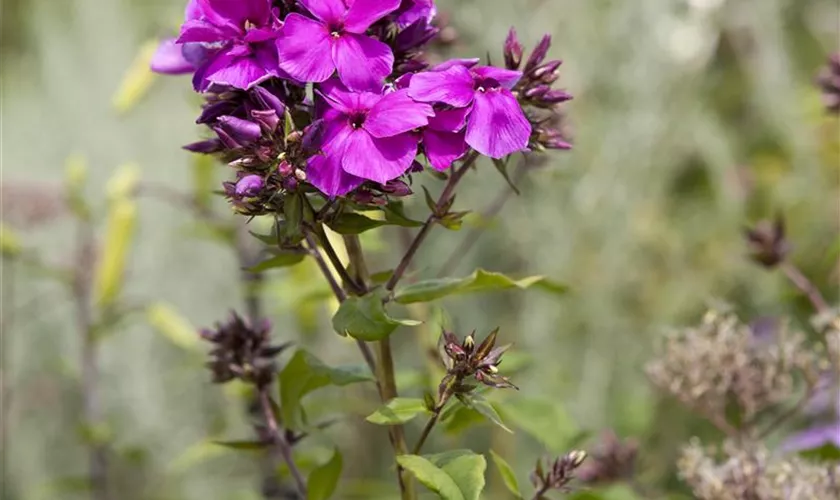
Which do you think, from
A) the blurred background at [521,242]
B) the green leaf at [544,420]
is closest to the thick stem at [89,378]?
the blurred background at [521,242]

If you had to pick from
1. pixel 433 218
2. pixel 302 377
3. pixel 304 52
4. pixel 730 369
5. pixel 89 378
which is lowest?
pixel 89 378

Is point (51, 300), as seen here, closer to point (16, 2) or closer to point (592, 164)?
point (16, 2)

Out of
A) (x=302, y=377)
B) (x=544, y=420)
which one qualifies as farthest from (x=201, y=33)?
(x=544, y=420)

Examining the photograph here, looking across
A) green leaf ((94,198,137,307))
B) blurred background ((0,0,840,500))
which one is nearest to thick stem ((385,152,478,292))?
blurred background ((0,0,840,500))

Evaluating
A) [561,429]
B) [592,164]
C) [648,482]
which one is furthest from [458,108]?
[592,164]

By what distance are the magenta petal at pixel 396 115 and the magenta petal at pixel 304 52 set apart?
32 millimetres

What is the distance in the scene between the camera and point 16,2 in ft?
7.91

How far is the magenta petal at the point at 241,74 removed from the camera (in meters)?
0.51

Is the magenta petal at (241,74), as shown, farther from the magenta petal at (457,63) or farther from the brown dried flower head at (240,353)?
the brown dried flower head at (240,353)

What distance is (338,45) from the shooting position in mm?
521

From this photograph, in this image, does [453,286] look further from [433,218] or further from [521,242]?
[521,242]

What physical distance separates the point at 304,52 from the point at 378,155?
0.22 feet

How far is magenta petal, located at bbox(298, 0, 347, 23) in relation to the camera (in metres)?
0.52

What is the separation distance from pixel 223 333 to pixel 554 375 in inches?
30.9
